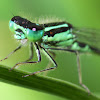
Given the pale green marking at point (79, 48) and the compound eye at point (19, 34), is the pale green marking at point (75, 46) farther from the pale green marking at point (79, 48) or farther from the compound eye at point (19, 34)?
the compound eye at point (19, 34)

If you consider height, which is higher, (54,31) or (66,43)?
(54,31)

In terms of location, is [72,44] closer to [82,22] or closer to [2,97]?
[82,22]

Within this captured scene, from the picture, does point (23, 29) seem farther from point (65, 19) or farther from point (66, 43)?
point (65, 19)

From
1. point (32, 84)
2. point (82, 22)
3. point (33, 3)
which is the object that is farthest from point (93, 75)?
point (32, 84)

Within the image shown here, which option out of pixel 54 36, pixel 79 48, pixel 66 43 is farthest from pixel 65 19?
pixel 54 36

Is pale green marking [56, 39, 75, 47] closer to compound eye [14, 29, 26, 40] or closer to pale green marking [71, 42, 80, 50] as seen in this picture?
pale green marking [71, 42, 80, 50]
